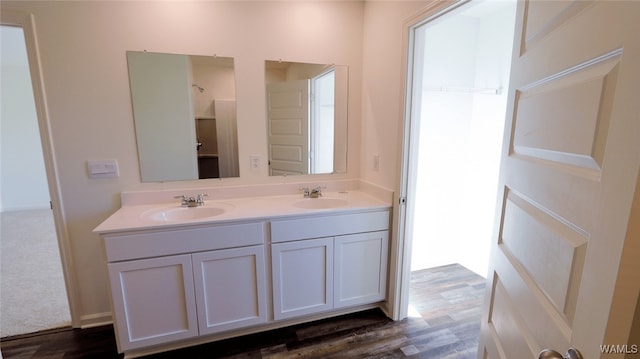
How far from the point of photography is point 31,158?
491cm

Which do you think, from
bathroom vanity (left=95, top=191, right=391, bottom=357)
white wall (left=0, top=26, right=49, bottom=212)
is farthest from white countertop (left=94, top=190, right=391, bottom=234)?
white wall (left=0, top=26, right=49, bottom=212)

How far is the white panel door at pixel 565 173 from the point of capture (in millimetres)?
461

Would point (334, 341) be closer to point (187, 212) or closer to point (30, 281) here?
point (187, 212)

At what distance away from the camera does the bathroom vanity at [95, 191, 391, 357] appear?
160 centimetres

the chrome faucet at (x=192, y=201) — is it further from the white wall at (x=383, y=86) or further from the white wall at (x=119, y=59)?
the white wall at (x=383, y=86)

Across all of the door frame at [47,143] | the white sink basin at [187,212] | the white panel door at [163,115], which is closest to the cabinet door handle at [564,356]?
the white sink basin at [187,212]

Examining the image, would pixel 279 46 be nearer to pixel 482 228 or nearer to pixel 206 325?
pixel 206 325

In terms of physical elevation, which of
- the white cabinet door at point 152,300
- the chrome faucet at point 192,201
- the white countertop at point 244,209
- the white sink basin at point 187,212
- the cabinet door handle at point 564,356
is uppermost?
→ the cabinet door handle at point 564,356

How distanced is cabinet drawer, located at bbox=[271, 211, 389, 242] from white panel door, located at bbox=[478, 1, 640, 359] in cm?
105

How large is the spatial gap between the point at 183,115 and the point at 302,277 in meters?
1.42

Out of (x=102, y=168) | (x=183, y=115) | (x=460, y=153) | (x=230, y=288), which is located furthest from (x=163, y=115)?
(x=460, y=153)

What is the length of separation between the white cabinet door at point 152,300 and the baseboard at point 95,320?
1.72ft

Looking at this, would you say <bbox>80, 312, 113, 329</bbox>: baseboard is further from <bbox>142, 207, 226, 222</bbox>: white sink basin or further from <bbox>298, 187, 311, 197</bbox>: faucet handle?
<bbox>298, 187, 311, 197</bbox>: faucet handle

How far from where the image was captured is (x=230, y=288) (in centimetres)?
176
